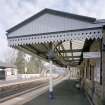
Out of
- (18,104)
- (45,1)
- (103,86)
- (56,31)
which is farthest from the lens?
(18,104)

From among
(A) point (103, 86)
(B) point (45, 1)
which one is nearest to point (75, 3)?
(B) point (45, 1)

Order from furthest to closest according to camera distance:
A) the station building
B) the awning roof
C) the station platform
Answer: the station platform
the awning roof
the station building

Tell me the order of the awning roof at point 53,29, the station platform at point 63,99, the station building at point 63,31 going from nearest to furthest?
the station building at point 63,31 → the awning roof at point 53,29 → the station platform at point 63,99

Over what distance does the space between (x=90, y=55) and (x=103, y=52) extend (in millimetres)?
505

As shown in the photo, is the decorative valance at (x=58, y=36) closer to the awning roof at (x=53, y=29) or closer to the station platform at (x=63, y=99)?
the awning roof at (x=53, y=29)

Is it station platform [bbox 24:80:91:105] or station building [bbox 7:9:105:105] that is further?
station platform [bbox 24:80:91:105]

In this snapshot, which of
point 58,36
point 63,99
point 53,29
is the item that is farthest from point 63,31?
point 63,99

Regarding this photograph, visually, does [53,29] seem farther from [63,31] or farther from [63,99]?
[63,99]

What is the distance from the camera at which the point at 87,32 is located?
6609 millimetres

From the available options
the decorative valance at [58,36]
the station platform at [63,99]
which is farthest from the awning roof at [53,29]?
the station platform at [63,99]

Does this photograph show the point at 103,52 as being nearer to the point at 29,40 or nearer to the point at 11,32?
the point at 29,40

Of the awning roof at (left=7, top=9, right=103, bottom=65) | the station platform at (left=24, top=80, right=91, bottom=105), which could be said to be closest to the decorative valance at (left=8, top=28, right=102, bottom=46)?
the awning roof at (left=7, top=9, right=103, bottom=65)

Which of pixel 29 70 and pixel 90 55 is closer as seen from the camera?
pixel 90 55

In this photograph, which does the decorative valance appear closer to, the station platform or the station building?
the station building
